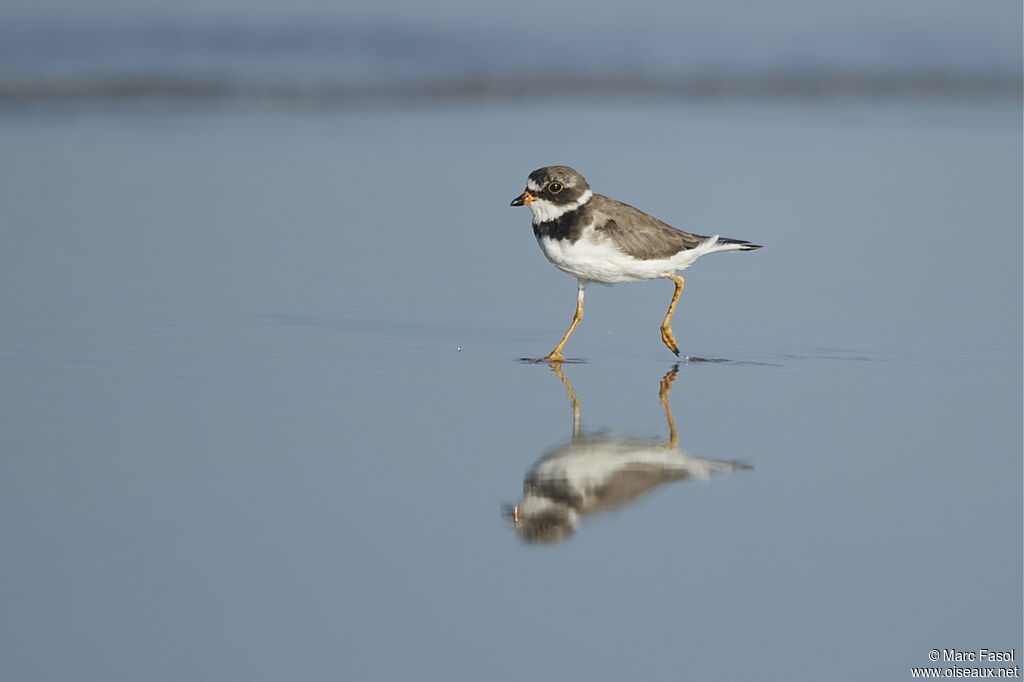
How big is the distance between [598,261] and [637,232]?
10.7 inches

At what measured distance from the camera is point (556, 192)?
7.89m

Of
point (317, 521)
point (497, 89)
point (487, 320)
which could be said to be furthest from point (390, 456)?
point (497, 89)

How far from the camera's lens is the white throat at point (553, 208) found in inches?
310

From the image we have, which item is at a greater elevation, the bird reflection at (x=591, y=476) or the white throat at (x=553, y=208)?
the white throat at (x=553, y=208)

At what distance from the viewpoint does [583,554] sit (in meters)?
4.83

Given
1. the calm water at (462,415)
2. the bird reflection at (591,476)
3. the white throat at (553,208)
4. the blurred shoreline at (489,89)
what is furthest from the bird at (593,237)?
the blurred shoreline at (489,89)

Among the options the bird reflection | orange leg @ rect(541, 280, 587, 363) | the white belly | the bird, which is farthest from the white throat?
the bird reflection

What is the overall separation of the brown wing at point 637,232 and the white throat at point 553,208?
0.05 metres

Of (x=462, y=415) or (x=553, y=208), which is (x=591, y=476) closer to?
(x=462, y=415)

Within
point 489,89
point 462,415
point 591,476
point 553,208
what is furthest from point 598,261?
point 489,89

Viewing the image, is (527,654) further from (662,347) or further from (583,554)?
(662,347)

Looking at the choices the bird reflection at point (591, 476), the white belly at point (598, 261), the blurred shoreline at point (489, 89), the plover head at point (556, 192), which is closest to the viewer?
the bird reflection at point (591, 476)

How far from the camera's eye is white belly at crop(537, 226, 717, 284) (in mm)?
7715

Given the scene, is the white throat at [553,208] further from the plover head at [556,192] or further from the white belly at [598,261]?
the white belly at [598,261]
